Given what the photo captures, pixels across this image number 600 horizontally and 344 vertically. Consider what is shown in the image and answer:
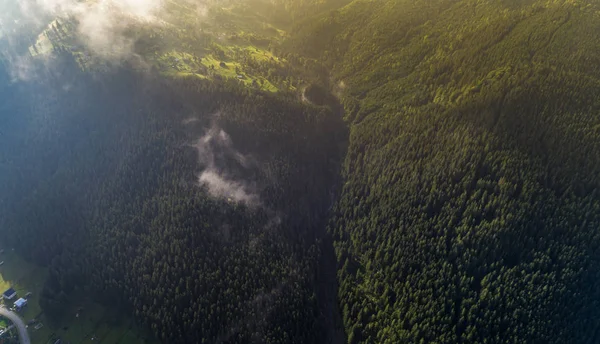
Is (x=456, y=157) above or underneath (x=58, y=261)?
above

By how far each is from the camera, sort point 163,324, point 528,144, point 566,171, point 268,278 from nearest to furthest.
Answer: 1. point 163,324
2. point 268,278
3. point 566,171
4. point 528,144

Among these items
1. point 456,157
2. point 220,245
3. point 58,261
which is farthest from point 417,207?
point 58,261

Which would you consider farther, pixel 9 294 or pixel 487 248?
pixel 9 294

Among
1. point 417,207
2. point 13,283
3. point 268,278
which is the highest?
point 417,207

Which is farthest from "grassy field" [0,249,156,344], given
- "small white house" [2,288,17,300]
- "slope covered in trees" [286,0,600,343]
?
"slope covered in trees" [286,0,600,343]

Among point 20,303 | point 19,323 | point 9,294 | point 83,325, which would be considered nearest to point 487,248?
point 83,325

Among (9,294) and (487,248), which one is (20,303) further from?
(487,248)

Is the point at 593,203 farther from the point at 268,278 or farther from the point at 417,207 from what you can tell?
the point at 268,278

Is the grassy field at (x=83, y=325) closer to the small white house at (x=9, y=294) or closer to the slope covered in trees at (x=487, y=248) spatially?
the small white house at (x=9, y=294)

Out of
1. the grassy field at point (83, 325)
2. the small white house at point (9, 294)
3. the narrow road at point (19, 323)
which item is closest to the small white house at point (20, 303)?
the grassy field at point (83, 325)
